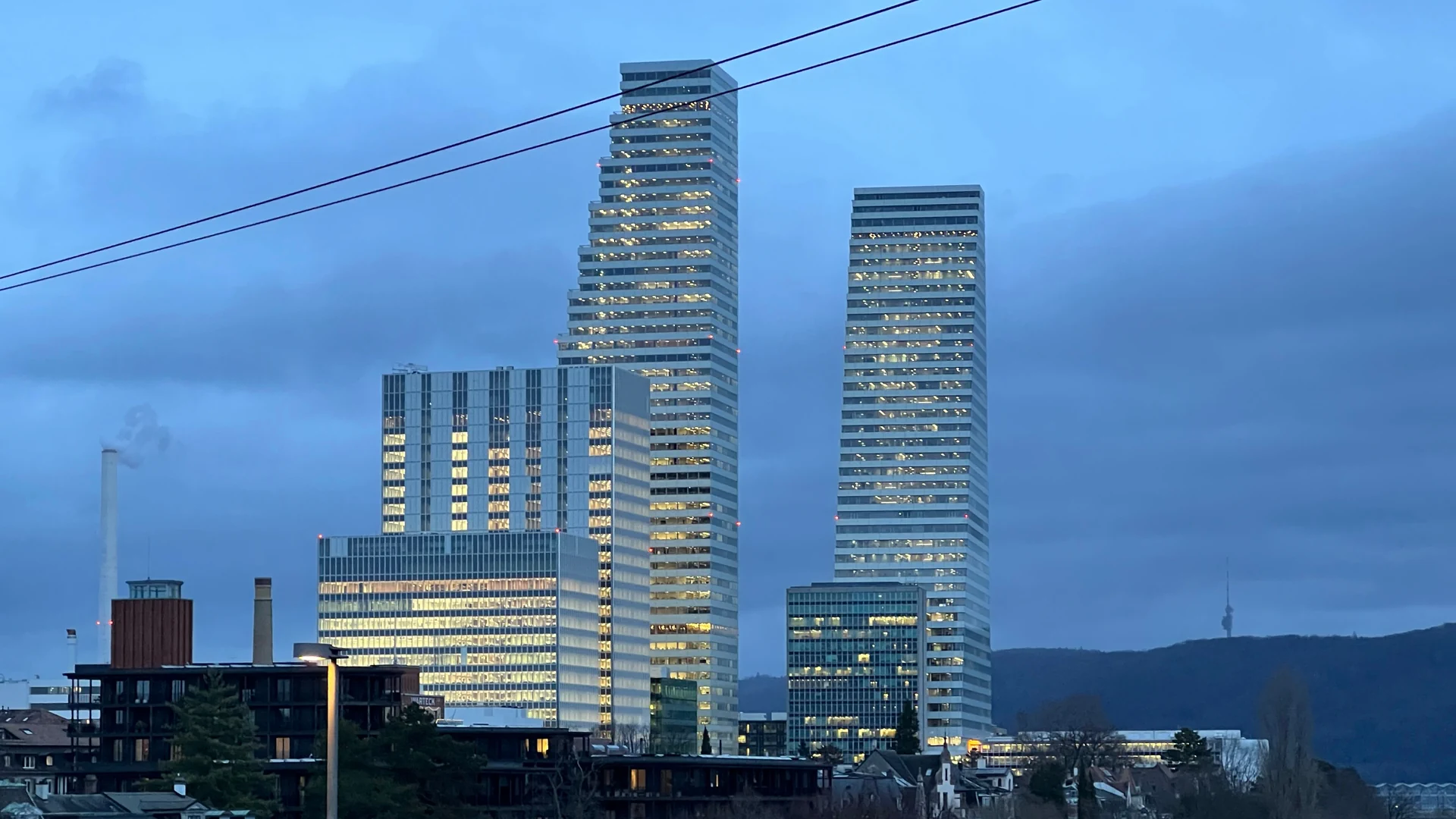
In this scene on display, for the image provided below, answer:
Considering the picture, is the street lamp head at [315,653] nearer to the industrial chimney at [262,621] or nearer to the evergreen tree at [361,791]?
the evergreen tree at [361,791]

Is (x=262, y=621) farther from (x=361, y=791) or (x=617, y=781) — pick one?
(x=361, y=791)

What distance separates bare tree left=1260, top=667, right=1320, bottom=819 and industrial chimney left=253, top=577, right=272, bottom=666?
85.7 meters

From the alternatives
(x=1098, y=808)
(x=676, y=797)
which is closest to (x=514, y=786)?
(x=676, y=797)

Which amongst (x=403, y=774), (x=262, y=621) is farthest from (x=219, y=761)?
(x=262, y=621)

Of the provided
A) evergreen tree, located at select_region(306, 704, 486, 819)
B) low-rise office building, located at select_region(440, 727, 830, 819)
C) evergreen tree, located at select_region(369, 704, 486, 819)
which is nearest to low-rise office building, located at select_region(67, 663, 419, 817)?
low-rise office building, located at select_region(440, 727, 830, 819)

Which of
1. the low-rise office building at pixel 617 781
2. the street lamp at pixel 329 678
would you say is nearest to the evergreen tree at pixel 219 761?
the low-rise office building at pixel 617 781

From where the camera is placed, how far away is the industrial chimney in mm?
192125

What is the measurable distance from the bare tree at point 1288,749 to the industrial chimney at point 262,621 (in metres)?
85.7

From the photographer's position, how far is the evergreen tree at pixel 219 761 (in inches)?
5138

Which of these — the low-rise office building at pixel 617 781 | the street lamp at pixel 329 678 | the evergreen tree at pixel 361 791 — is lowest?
the low-rise office building at pixel 617 781

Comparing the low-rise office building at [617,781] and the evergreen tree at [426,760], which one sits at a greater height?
the evergreen tree at [426,760]

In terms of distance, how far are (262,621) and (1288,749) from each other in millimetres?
90603

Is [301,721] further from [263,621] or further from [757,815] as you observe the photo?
[757,815]

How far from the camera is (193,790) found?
13175 cm
